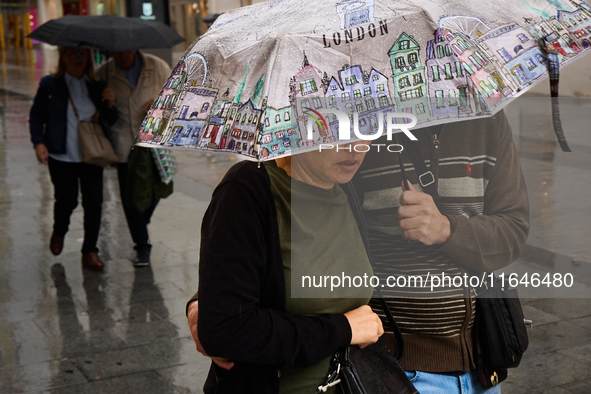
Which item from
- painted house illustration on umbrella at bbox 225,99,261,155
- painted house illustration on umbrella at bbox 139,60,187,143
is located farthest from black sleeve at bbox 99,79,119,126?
painted house illustration on umbrella at bbox 225,99,261,155

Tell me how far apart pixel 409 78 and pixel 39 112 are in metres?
4.86

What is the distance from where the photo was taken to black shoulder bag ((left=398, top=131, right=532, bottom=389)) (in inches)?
80.0

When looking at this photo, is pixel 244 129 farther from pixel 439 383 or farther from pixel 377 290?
A: pixel 439 383

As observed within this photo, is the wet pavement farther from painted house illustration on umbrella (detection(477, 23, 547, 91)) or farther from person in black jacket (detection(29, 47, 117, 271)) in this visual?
person in black jacket (detection(29, 47, 117, 271))

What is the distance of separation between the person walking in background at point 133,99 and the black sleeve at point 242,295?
438 centimetres

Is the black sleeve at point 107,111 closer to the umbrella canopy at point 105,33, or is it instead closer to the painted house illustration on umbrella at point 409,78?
the umbrella canopy at point 105,33

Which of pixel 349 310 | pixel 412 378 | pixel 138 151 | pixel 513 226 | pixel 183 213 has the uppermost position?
pixel 513 226

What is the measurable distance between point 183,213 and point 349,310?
6186 millimetres

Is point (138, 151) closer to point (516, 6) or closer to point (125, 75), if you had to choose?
point (125, 75)

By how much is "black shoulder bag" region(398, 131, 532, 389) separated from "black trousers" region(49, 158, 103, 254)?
4587 mm

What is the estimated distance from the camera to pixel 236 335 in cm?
166

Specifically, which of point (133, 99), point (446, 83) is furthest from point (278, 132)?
point (133, 99)

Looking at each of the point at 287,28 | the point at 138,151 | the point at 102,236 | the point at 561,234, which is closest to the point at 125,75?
the point at 138,151

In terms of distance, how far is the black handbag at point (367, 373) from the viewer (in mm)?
1799
